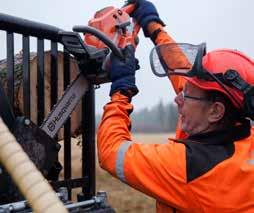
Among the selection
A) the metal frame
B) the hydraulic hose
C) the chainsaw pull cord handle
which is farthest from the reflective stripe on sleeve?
the hydraulic hose

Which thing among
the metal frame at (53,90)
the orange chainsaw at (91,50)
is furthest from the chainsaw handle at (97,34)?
the metal frame at (53,90)

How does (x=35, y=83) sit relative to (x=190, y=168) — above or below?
above

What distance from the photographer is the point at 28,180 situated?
74 cm

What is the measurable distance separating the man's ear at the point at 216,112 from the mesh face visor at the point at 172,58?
8.3 inches

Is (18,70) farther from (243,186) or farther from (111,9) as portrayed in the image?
(243,186)

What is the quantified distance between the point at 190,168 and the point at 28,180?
4.18ft

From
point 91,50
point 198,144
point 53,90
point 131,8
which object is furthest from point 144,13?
point 198,144

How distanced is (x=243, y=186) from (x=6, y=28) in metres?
1.16

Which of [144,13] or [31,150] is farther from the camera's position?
[144,13]

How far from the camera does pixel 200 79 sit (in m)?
2.10

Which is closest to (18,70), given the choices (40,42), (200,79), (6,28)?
(40,42)

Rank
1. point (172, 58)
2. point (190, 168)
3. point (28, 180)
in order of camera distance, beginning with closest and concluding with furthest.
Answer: point (28, 180)
point (190, 168)
point (172, 58)

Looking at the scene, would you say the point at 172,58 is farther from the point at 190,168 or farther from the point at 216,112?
the point at 190,168

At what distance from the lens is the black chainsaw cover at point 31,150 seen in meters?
1.91
